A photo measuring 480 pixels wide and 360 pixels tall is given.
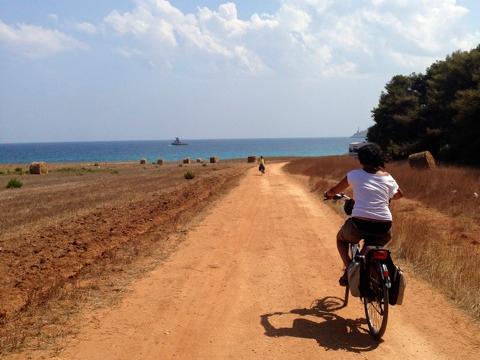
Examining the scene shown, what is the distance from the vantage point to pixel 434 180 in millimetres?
22203

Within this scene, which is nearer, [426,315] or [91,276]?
[426,315]

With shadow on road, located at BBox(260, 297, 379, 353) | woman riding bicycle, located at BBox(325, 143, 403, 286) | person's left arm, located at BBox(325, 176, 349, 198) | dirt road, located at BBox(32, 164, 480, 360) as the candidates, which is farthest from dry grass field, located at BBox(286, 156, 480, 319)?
person's left arm, located at BBox(325, 176, 349, 198)

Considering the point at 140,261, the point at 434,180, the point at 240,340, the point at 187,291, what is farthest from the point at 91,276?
the point at 434,180

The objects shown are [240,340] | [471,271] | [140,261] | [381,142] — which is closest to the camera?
[240,340]

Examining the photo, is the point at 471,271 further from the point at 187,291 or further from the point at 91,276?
the point at 91,276

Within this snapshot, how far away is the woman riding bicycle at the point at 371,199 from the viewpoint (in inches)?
241

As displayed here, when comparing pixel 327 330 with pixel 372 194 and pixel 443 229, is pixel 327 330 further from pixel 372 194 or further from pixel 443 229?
pixel 443 229

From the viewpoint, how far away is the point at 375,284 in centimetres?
598

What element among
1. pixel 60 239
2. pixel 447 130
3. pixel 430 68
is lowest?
pixel 60 239

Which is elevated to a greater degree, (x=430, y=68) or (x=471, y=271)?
(x=430, y=68)

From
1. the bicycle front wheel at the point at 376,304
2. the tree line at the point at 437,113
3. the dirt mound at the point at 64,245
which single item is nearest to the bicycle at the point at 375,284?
the bicycle front wheel at the point at 376,304

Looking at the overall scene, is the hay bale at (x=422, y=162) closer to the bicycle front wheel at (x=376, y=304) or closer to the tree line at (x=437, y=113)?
the tree line at (x=437, y=113)

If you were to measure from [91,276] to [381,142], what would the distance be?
1711 inches

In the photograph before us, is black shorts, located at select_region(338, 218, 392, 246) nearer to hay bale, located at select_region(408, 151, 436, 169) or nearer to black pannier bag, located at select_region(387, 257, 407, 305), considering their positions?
black pannier bag, located at select_region(387, 257, 407, 305)
